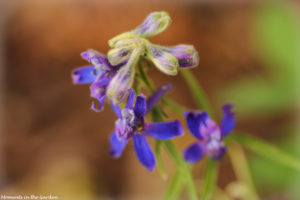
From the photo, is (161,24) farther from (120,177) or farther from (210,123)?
(120,177)

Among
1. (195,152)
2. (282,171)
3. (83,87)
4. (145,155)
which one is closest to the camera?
(145,155)

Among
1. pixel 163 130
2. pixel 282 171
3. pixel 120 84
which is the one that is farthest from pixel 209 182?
pixel 282 171

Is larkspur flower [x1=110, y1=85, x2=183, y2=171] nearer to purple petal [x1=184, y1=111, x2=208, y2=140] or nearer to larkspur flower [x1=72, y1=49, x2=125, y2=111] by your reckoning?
larkspur flower [x1=72, y1=49, x2=125, y2=111]

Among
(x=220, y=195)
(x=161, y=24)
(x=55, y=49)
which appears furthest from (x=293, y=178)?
(x=55, y=49)

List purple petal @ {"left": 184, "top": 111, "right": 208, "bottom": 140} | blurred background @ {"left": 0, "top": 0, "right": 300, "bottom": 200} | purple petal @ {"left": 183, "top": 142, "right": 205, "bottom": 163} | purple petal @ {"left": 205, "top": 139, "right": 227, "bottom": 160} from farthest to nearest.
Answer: blurred background @ {"left": 0, "top": 0, "right": 300, "bottom": 200}
purple petal @ {"left": 183, "top": 142, "right": 205, "bottom": 163}
purple petal @ {"left": 205, "top": 139, "right": 227, "bottom": 160}
purple petal @ {"left": 184, "top": 111, "right": 208, "bottom": 140}

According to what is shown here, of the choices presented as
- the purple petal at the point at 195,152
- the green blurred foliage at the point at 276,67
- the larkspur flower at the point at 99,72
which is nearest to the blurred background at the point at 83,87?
the green blurred foliage at the point at 276,67

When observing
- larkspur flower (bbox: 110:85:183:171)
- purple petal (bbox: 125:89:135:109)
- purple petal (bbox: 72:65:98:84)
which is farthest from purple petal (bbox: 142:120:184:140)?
purple petal (bbox: 72:65:98:84)

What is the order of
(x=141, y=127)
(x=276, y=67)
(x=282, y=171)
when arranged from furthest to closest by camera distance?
(x=276, y=67), (x=282, y=171), (x=141, y=127)

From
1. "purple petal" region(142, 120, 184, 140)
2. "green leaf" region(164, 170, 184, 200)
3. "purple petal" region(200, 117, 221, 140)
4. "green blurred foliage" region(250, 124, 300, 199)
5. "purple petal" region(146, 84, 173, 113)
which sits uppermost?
"purple petal" region(146, 84, 173, 113)

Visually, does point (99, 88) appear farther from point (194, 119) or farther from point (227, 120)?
point (227, 120)
